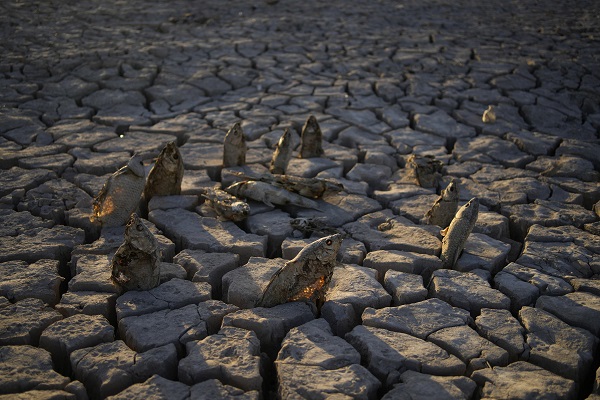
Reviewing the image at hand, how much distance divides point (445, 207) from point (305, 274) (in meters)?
1.28

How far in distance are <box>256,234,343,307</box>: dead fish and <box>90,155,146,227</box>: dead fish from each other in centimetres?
120

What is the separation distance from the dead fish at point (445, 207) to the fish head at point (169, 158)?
5.63 ft

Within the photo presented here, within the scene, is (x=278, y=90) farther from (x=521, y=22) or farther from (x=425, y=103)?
(x=521, y=22)

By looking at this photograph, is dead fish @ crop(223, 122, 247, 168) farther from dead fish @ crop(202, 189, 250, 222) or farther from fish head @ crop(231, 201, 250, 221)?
fish head @ crop(231, 201, 250, 221)

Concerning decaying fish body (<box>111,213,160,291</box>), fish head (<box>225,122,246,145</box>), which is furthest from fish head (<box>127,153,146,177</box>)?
fish head (<box>225,122,246,145</box>)

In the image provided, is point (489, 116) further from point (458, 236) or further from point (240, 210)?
point (240, 210)

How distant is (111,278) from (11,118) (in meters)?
2.94

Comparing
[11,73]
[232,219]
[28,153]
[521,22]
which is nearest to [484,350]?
[232,219]

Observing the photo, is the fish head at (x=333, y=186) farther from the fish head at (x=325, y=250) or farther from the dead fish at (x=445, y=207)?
the fish head at (x=325, y=250)

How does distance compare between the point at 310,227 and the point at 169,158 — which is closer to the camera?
the point at 310,227

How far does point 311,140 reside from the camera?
4.59m

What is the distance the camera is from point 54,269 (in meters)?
3.10

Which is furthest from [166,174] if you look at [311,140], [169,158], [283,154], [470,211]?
[470,211]

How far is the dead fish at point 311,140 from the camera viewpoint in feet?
→ 14.9
